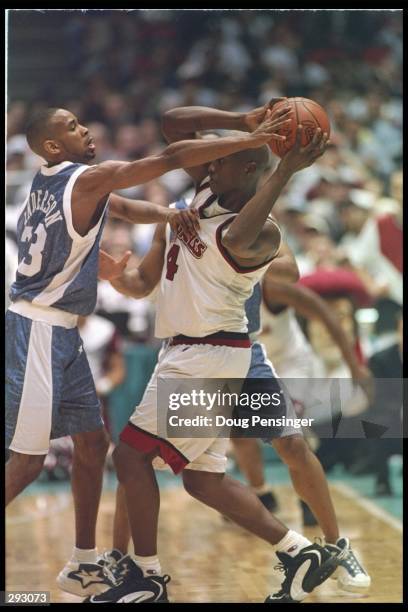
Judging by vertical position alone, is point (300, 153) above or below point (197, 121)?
below

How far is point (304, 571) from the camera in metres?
4.44

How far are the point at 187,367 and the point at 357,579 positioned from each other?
1.21m

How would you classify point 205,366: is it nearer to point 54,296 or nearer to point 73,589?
point 54,296

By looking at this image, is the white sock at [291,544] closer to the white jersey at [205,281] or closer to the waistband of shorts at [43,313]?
the white jersey at [205,281]

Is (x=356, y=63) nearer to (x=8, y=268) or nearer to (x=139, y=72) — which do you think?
(x=139, y=72)

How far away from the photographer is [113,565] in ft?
15.0

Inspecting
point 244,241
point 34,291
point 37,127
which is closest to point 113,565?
point 34,291

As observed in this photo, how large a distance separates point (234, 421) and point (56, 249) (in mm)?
1034

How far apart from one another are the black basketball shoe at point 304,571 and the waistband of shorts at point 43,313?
1305 mm

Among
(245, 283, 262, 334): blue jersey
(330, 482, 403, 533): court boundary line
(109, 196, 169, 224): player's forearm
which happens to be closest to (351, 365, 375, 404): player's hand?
(245, 283, 262, 334): blue jersey

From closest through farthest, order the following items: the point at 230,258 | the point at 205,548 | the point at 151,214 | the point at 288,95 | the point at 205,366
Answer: the point at 230,258 < the point at 205,366 < the point at 151,214 < the point at 205,548 < the point at 288,95

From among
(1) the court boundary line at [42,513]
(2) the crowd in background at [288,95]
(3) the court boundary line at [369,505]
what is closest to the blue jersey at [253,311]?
(3) the court boundary line at [369,505]

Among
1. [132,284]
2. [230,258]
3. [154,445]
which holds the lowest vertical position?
[154,445]

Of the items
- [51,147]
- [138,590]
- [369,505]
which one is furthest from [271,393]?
[369,505]
